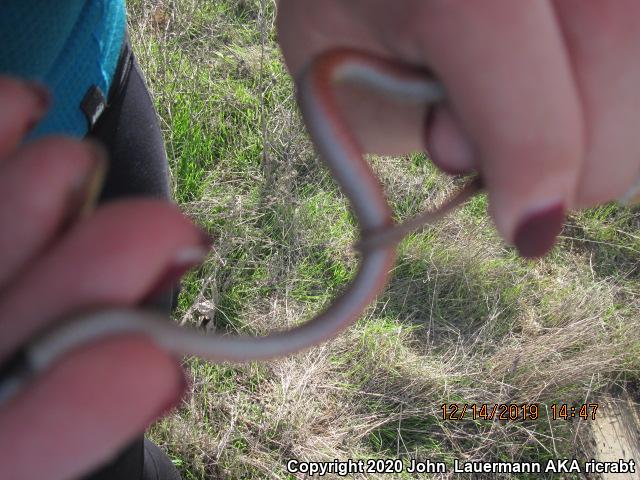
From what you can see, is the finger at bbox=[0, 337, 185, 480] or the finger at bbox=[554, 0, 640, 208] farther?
the finger at bbox=[554, 0, 640, 208]

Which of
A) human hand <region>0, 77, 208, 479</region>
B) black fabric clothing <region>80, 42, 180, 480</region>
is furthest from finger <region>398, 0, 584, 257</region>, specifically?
black fabric clothing <region>80, 42, 180, 480</region>

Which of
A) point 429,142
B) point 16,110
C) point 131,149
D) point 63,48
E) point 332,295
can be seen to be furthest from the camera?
point 332,295

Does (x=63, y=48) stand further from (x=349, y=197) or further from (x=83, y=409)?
(x=83, y=409)

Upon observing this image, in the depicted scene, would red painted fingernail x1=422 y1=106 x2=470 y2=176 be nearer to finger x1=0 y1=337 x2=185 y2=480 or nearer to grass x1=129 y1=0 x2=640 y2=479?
finger x1=0 y1=337 x2=185 y2=480

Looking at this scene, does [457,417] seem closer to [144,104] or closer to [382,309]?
[382,309]

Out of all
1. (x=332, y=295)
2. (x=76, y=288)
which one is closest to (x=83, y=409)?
(x=76, y=288)

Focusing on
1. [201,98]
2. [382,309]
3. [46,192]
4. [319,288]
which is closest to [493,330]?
[382,309]

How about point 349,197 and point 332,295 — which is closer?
point 349,197
